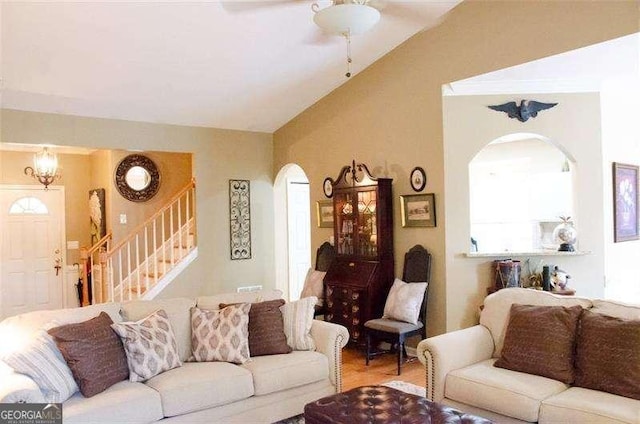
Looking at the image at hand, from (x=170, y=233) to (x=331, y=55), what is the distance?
11.0ft

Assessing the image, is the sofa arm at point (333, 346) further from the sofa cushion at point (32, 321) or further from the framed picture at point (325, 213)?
the framed picture at point (325, 213)

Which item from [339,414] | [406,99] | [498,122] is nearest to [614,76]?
[498,122]

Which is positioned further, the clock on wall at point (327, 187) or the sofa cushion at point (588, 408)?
the clock on wall at point (327, 187)

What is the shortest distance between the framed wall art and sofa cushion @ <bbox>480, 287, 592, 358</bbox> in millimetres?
3961

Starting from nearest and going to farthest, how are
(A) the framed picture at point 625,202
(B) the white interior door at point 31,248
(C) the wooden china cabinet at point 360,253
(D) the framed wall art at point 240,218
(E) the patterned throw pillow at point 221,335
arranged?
(E) the patterned throw pillow at point 221,335
(A) the framed picture at point 625,202
(C) the wooden china cabinet at point 360,253
(D) the framed wall art at point 240,218
(B) the white interior door at point 31,248

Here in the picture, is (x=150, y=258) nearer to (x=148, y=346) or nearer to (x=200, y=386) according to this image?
(x=148, y=346)

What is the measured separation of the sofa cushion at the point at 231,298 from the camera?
3795mm

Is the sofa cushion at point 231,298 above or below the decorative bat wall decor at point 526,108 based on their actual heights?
below

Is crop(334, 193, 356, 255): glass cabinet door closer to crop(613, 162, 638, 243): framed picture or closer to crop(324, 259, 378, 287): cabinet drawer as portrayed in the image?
crop(324, 259, 378, 287): cabinet drawer

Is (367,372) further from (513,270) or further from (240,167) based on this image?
(240,167)

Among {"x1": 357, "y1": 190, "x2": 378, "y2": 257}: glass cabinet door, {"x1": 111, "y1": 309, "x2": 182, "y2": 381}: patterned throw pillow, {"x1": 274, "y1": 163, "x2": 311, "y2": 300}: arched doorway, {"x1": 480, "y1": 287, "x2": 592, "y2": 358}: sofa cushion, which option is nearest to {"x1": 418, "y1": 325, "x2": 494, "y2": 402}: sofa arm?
{"x1": 480, "y1": 287, "x2": 592, "y2": 358}: sofa cushion

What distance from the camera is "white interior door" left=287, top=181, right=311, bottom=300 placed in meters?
7.54

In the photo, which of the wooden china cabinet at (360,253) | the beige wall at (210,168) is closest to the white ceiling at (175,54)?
the beige wall at (210,168)

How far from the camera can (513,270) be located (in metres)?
4.75
